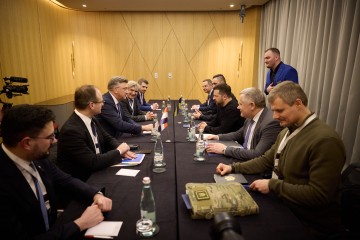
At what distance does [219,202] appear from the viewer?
132 centimetres

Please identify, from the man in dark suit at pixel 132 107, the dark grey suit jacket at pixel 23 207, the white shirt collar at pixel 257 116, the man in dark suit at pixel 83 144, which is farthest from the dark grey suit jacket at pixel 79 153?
the man in dark suit at pixel 132 107

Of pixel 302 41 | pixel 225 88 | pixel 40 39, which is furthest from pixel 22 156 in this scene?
pixel 40 39

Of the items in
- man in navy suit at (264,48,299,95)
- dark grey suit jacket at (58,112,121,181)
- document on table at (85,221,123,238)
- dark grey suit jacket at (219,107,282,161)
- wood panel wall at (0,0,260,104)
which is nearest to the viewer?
document on table at (85,221,123,238)

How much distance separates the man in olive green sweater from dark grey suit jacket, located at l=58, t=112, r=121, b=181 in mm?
1167

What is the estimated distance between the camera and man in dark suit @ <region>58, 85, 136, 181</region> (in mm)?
2062

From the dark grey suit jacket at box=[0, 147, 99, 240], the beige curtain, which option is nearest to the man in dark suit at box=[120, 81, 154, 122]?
the dark grey suit jacket at box=[0, 147, 99, 240]

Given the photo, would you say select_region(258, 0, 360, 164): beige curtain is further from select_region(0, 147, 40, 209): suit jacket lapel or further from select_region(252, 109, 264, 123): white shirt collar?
select_region(0, 147, 40, 209): suit jacket lapel

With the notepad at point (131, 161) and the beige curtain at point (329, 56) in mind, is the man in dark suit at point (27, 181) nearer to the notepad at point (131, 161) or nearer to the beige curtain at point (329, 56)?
the notepad at point (131, 161)

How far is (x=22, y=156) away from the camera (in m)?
1.34

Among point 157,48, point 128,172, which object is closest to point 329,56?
point 128,172

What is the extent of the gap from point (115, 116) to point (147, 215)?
90.0 inches

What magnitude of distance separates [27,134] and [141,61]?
6.84m

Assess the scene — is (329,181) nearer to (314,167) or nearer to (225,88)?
(314,167)

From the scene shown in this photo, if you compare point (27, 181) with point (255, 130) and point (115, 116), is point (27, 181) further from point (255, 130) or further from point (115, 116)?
point (115, 116)
